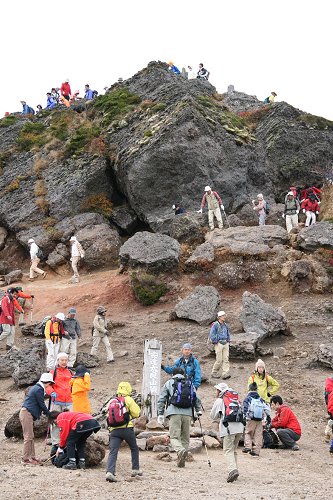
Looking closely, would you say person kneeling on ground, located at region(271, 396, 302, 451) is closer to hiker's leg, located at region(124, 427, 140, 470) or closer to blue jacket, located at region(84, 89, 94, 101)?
hiker's leg, located at region(124, 427, 140, 470)

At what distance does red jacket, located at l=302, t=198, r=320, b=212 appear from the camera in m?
29.0

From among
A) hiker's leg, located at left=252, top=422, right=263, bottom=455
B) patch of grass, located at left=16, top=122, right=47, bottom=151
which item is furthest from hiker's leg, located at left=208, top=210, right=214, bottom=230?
hiker's leg, located at left=252, top=422, right=263, bottom=455

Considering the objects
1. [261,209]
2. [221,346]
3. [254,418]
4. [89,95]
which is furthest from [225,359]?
[89,95]

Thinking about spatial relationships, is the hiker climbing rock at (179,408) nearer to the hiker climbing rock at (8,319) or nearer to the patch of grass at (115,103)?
the hiker climbing rock at (8,319)

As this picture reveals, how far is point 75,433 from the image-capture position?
1038 centimetres

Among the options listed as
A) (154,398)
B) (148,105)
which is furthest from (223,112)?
(154,398)

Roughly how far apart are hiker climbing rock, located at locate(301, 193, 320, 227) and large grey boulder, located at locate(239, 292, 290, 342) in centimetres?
868

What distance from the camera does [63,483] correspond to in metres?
9.33

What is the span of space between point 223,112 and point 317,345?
20675 mm

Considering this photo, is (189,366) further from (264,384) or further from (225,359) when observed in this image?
(225,359)

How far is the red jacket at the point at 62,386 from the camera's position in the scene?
1255 cm

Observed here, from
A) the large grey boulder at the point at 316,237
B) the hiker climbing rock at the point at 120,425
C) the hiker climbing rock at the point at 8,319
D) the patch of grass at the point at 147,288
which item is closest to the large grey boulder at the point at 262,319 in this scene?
the patch of grass at the point at 147,288

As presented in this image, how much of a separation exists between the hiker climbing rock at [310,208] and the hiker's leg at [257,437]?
57.0 feet

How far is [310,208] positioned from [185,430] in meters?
19.4
